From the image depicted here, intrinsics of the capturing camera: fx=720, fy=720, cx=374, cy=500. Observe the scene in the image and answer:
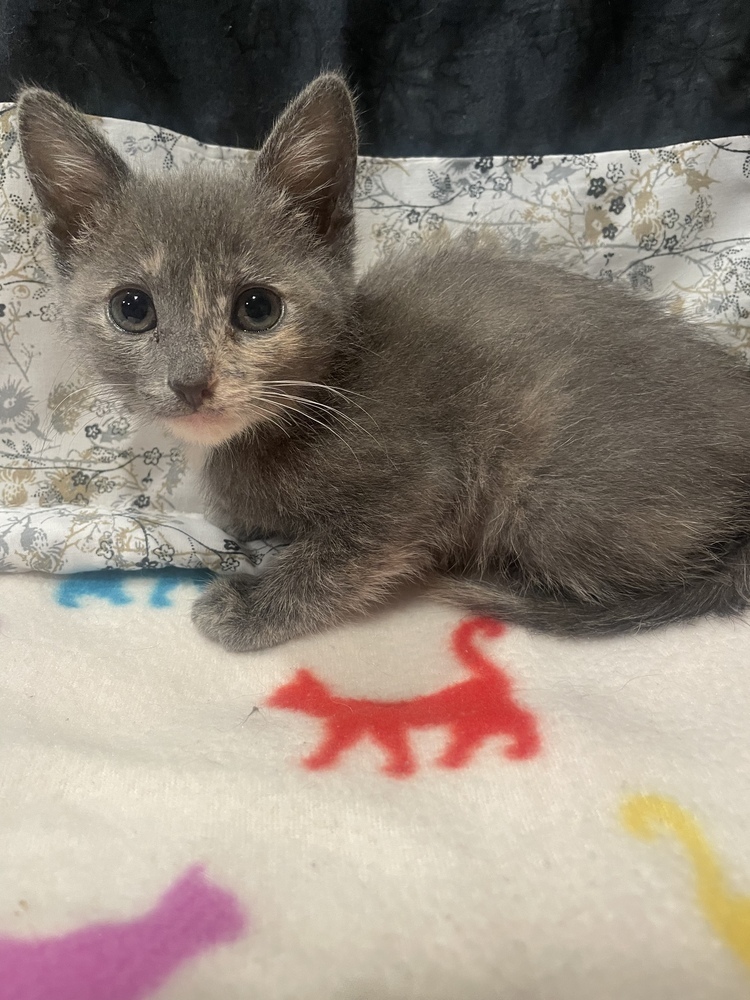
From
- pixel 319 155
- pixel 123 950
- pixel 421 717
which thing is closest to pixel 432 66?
pixel 319 155

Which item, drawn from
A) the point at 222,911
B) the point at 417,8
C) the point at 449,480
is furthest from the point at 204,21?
the point at 222,911

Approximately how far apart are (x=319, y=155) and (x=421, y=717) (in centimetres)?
84

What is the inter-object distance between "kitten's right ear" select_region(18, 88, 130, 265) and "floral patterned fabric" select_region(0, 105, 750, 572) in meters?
0.24

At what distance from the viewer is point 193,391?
93 centimetres

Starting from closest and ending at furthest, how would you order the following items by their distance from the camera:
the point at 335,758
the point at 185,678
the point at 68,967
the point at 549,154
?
the point at 68,967 < the point at 335,758 < the point at 185,678 < the point at 549,154

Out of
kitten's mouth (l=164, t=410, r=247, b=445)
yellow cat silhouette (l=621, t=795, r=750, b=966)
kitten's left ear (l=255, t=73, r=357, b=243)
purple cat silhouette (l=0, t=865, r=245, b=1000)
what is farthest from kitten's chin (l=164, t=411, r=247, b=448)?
yellow cat silhouette (l=621, t=795, r=750, b=966)

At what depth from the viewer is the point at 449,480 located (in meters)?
1.15

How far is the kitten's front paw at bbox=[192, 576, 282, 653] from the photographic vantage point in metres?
1.09

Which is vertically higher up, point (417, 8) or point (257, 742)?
point (417, 8)


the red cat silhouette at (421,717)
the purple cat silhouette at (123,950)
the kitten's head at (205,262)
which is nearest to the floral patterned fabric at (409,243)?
the kitten's head at (205,262)

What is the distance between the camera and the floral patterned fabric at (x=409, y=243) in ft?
4.50

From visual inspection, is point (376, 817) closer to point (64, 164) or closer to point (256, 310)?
point (256, 310)

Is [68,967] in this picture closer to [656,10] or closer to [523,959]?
[523,959]

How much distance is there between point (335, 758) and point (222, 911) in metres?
0.23
